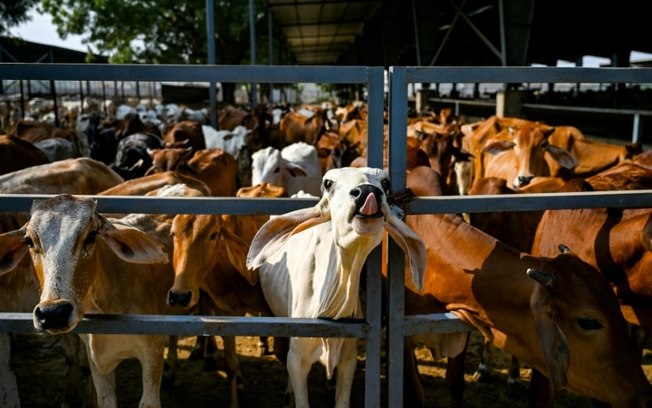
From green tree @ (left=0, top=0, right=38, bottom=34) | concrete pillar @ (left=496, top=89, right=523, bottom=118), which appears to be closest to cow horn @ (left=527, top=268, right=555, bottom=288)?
concrete pillar @ (left=496, top=89, right=523, bottom=118)

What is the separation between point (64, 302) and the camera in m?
2.68

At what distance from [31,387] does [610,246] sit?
14.7 feet

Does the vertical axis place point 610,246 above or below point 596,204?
below

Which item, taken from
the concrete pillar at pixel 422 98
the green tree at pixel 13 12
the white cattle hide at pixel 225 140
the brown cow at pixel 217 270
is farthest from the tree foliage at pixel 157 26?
the brown cow at pixel 217 270

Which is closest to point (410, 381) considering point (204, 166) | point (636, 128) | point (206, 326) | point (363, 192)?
point (206, 326)

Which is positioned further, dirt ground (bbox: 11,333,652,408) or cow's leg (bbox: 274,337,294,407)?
dirt ground (bbox: 11,333,652,408)

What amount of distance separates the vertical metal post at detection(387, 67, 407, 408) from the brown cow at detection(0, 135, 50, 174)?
647 cm

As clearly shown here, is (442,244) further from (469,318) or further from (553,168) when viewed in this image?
(553,168)

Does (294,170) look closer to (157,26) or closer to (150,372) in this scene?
(150,372)

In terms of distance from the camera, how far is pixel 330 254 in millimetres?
3322

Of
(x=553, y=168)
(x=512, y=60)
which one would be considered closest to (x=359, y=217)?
(x=553, y=168)

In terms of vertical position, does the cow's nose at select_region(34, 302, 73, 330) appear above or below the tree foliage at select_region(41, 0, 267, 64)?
below

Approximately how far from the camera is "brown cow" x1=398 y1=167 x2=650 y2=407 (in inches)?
108

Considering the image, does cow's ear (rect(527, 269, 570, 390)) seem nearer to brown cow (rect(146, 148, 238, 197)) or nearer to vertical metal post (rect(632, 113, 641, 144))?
brown cow (rect(146, 148, 238, 197))
